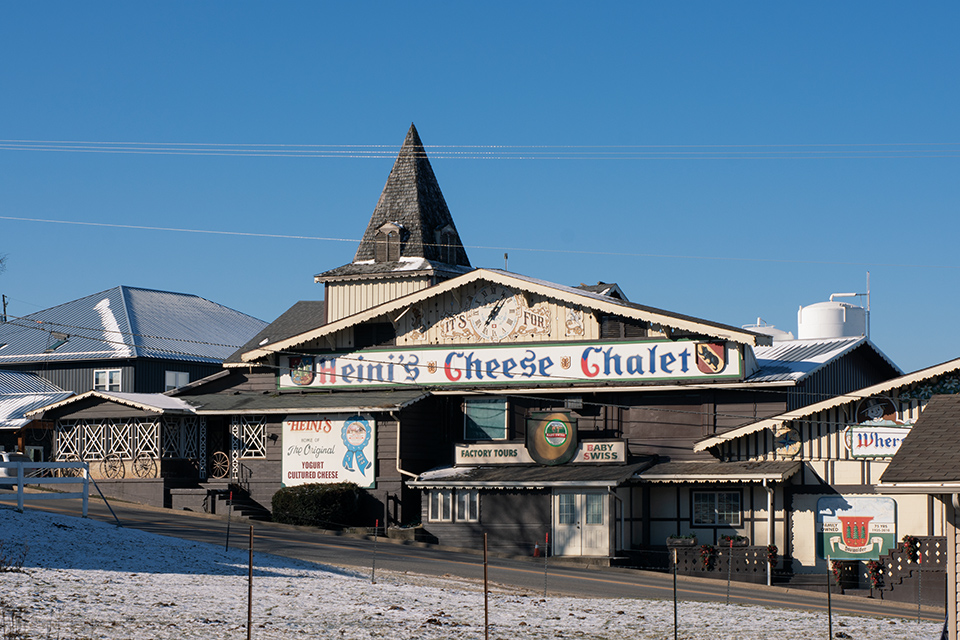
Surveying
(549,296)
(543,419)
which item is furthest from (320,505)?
(549,296)

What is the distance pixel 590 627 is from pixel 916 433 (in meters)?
5.74

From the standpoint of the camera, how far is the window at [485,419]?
3800 centimetres

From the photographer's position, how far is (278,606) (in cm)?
1780

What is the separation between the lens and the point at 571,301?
37219mm

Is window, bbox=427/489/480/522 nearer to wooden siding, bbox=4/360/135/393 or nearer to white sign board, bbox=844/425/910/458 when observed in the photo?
white sign board, bbox=844/425/910/458

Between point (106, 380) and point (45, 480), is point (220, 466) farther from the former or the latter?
point (106, 380)

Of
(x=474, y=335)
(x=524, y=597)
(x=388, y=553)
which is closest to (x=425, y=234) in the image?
(x=474, y=335)

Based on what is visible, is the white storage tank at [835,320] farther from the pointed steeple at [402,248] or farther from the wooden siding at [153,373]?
the wooden siding at [153,373]

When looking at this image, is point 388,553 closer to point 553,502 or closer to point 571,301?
point 553,502

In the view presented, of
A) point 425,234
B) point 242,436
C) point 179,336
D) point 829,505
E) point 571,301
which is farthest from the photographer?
point 179,336

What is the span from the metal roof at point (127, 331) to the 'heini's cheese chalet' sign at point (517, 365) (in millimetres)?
17886

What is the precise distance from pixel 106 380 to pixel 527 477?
94.3 ft

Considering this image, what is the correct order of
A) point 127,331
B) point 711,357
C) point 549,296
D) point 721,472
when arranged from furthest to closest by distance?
point 127,331 → point 549,296 → point 711,357 → point 721,472

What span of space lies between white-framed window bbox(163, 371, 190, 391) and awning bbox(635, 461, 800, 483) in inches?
1154
